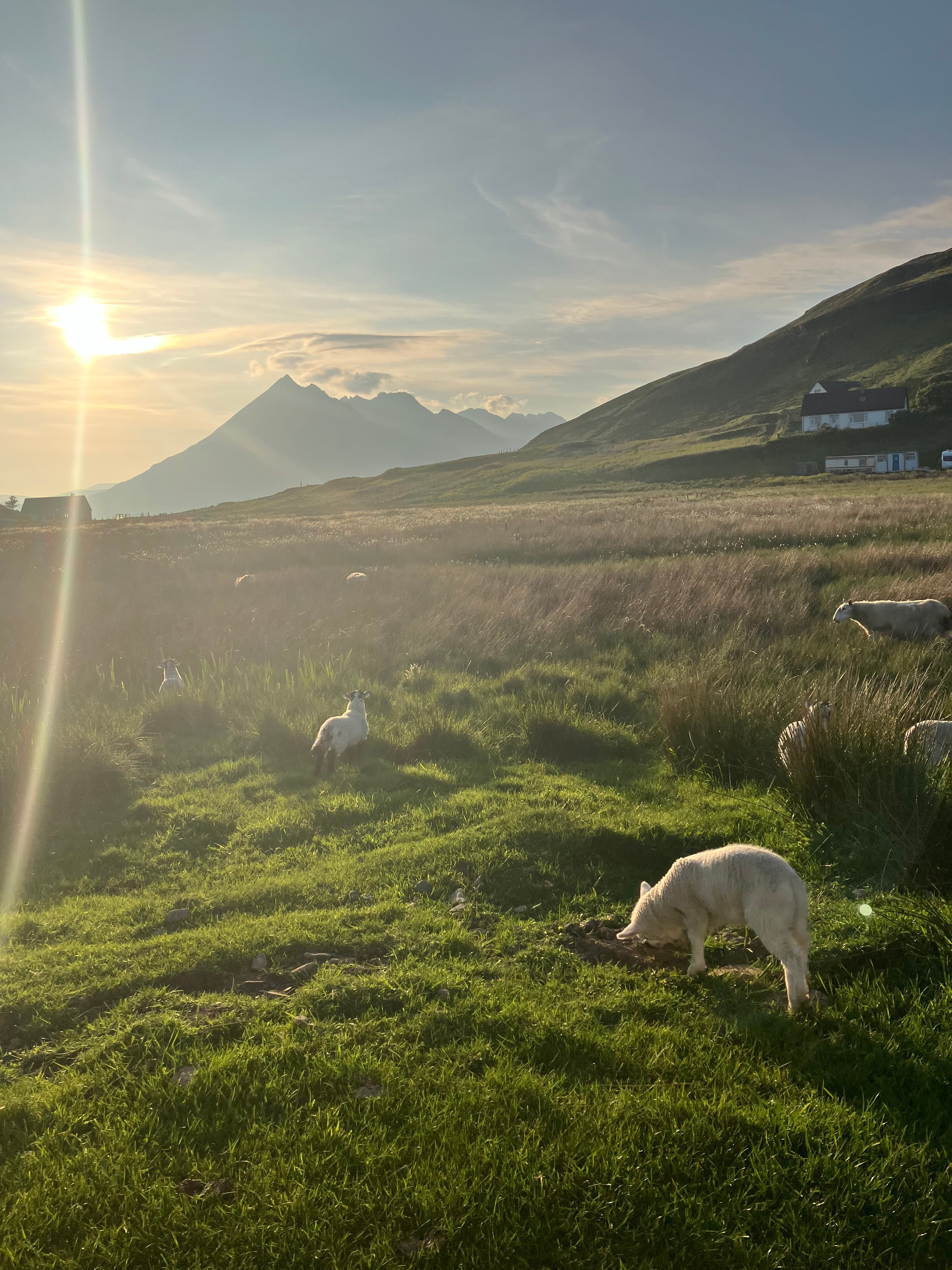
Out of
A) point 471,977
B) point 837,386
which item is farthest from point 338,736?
point 837,386

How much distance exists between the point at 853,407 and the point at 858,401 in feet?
4.65

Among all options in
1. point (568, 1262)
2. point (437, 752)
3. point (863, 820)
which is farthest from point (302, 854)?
point (863, 820)

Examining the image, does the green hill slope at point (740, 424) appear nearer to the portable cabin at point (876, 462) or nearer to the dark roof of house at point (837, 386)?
the portable cabin at point (876, 462)

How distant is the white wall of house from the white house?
0.16 feet

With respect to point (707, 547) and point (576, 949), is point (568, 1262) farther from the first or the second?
point (707, 547)

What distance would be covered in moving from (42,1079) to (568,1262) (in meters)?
3.37

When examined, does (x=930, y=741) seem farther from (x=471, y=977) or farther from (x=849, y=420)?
(x=849, y=420)

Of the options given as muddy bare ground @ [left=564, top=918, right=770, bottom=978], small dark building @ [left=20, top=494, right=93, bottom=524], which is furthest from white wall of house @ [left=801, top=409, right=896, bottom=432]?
muddy bare ground @ [left=564, top=918, right=770, bottom=978]

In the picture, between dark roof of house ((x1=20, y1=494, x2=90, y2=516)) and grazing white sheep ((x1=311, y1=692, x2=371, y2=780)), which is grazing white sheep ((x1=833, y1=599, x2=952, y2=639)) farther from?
dark roof of house ((x1=20, y1=494, x2=90, y2=516))

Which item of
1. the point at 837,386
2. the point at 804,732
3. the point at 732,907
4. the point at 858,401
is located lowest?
the point at 732,907

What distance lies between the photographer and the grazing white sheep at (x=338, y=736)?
1064 cm

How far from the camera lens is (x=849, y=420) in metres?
110

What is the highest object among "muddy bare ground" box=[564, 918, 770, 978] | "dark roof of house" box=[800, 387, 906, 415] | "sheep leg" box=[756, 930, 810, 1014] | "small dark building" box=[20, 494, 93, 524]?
"dark roof of house" box=[800, 387, 906, 415]

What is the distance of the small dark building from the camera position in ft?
260
